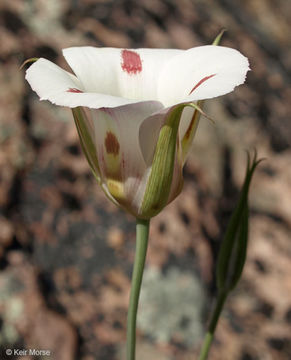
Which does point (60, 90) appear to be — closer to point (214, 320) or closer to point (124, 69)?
point (124, 69)

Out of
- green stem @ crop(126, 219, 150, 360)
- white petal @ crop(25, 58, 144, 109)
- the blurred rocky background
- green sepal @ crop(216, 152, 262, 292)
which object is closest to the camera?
white petal @ crop(25, 58, 144, 109)

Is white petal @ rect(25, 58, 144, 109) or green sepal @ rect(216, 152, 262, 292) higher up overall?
white petal @ rect(25, 58, 144, 109)

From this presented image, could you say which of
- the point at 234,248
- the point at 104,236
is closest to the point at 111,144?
the point at 234,248

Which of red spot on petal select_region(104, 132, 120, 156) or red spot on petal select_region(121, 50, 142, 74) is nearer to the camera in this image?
red spot on petal select_region(104, 132, 120, 156)

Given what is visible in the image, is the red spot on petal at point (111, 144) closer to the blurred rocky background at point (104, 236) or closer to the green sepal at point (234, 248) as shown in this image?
the green sepal at point (234, 248)

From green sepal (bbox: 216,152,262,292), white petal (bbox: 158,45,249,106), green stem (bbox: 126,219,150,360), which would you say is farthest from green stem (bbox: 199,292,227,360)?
white petal (bbox: 158,45,249,106)

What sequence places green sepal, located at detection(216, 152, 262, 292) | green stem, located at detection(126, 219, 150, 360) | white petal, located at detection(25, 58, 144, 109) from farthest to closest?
green sepal, located at detection(216, 152, 262, 292), green stem, located at detection(126, 219, 150, 360), white petal, located at detection(25, 58, 144, 109)

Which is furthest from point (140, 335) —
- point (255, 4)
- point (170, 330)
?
point (255, 4)

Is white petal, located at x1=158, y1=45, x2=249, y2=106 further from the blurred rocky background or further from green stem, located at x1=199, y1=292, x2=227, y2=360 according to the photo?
the blurred rocky background
